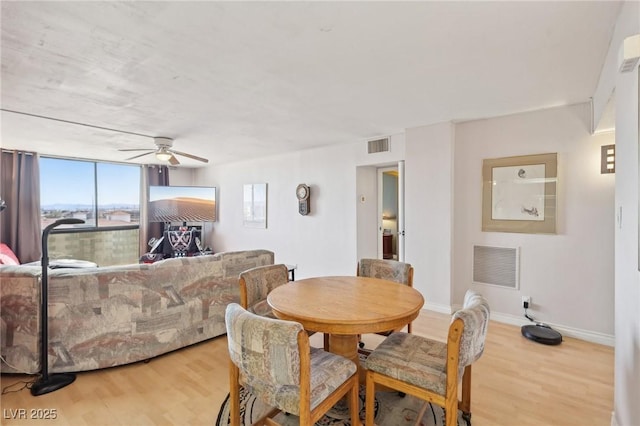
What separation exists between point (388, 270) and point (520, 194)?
73.1 inches

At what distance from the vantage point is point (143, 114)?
126 inches

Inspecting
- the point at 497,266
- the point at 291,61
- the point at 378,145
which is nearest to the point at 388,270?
the point at 497,266

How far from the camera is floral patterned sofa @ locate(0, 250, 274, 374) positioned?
2.24 metres

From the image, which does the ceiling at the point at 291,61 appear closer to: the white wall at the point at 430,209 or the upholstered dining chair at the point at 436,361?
the white wall at the point at 430,209

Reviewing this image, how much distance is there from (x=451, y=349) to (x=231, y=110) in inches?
113

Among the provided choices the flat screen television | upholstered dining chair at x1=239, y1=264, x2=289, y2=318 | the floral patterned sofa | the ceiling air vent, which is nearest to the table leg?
upholstered dining chair at x1=239, y1=264, x2=289, y2=318

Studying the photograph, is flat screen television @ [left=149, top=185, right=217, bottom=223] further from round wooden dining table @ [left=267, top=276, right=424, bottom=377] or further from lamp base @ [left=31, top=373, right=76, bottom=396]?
round wooden dining table @ [left=267, top=276, right=424, bottom=377]

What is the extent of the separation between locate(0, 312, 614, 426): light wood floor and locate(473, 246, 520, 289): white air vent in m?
0.77

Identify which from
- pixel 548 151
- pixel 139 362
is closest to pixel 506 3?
pixel 548 151

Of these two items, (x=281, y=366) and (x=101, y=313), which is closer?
(x=281, y=366)

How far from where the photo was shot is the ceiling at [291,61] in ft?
5.10

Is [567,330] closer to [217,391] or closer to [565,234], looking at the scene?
[565,234]

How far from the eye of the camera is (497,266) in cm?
344

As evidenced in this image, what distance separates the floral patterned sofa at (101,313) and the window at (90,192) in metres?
4.13
